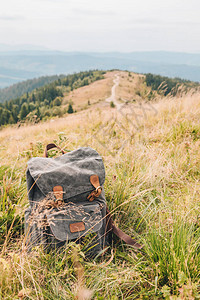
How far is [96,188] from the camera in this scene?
1950 millimetres

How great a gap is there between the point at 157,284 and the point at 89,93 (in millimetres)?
70254

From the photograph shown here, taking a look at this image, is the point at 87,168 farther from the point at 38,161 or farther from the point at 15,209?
the point at 15,209

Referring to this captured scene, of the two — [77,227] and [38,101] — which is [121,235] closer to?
[77,227]

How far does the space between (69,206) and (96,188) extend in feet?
1.04

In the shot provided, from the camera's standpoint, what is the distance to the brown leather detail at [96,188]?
6.40 feet

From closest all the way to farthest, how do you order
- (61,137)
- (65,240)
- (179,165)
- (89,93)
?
(65,240)
(179,165)
(61,137)
(89,93)

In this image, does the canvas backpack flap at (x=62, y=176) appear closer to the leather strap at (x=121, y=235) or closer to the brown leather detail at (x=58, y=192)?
the brown leather detail at (x=58, y=192)

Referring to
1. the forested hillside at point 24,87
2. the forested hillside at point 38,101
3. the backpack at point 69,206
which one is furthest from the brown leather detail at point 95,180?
the forested hillside at point 24,87

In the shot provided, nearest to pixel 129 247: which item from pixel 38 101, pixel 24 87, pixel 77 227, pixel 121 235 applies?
pixel 121 235

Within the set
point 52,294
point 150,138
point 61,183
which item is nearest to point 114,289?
point 52,294

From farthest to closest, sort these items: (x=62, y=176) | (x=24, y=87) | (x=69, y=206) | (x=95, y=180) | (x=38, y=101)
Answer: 1. (x=24, y=87)
2. (x=38, y=101)
3. (x=95, y=180)
4. (x=62, y=176)
5. (x=69, y=206)

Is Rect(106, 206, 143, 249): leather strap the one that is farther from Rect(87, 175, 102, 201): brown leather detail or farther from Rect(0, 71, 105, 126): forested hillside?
Rect(0, 71, 105, 126): forested hillside

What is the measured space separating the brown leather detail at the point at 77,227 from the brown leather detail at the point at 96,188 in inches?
9.7

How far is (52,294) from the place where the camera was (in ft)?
4.86
